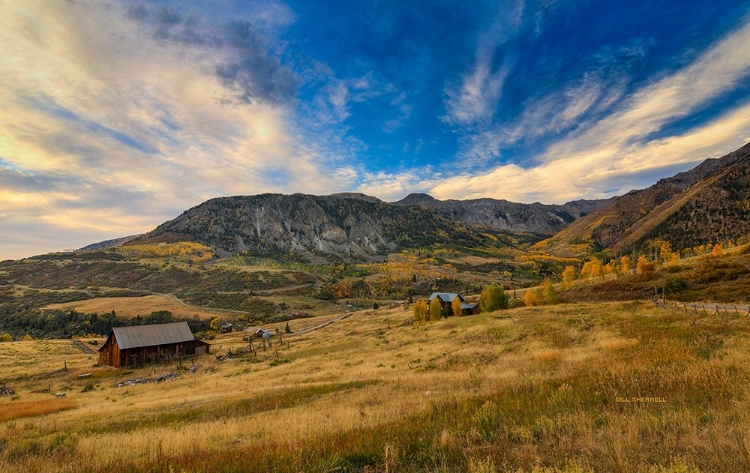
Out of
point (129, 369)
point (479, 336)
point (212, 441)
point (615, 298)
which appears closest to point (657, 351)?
point (212, 441)

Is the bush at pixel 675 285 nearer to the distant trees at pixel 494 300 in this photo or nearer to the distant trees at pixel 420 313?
the distant trees at pixel 494 300

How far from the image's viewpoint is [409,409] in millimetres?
10289

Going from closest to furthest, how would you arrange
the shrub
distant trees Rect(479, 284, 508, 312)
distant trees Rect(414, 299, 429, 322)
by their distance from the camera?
the shrub, distant trees Rect(479, 284, 508, 312), distant trees Rect(414, 299, 429, 322)

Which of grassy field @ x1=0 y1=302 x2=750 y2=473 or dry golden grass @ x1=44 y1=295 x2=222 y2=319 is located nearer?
grassy field @ x1=0 y1=302 x2=750 y2=473

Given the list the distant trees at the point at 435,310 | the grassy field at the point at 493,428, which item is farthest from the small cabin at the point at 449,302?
the grassy field at the point at 493,428

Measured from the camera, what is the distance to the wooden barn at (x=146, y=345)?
59.9 m

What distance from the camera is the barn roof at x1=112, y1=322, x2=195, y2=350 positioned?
60.4 meters

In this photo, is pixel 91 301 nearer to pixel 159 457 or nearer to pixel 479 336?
pixel 479 336

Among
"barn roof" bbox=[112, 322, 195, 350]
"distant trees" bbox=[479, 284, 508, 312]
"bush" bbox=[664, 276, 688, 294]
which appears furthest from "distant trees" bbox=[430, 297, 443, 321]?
"barn roof" bbox=[112, 322, 195, 350]

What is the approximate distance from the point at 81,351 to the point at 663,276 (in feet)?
405

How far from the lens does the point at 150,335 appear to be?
63875 mm

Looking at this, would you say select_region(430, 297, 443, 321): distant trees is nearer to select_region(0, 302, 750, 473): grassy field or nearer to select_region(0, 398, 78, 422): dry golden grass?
select_region(0, 302, 750, 473): grassy field

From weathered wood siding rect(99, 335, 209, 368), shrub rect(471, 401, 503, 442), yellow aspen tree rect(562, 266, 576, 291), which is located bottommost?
weathered wood siding rect(99, 335, 209, 368)

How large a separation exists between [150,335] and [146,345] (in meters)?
2.00
